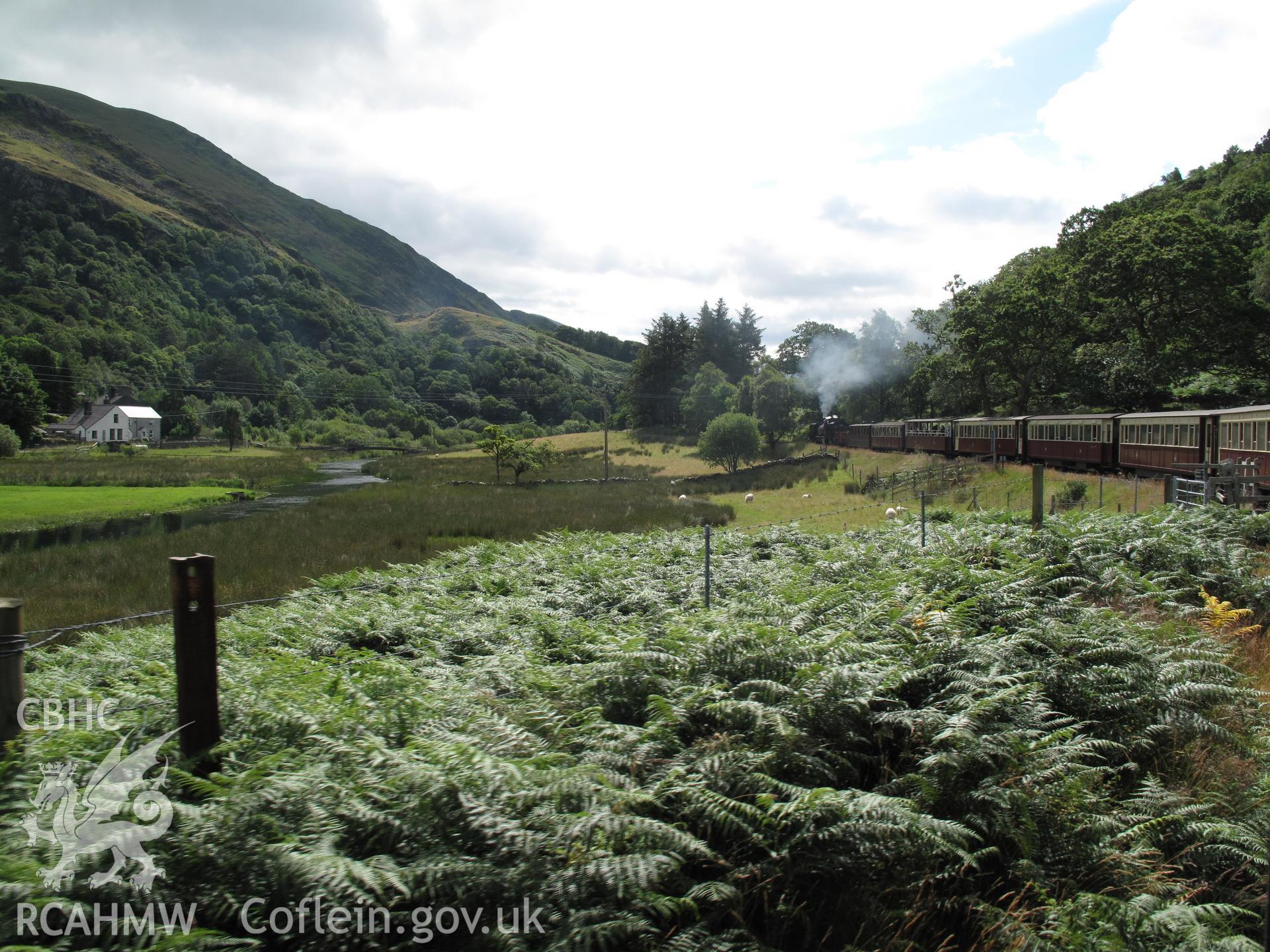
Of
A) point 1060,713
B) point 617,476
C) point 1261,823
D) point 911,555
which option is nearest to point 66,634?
point 911,555

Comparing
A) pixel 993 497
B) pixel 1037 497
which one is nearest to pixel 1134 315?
pixel 993 497

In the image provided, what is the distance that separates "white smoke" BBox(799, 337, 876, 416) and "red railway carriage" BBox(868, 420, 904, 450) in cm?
1722

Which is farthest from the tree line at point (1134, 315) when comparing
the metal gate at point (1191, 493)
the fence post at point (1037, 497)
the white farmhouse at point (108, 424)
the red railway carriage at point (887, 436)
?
the white farmhouse at point (108, 424)

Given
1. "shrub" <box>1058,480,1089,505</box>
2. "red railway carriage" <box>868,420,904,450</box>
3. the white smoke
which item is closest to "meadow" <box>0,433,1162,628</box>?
"shrub" <box>1058,480,1089,505</box>

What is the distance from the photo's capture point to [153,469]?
2119 inches

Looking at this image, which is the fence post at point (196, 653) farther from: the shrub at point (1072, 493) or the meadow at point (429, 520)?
the shrub at point (1072, 493)

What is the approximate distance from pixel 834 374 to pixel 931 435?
33.0 metres

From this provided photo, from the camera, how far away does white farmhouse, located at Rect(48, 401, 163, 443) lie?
281 feet

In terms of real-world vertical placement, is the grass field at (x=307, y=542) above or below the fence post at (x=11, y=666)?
below

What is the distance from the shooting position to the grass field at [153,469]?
152 ft

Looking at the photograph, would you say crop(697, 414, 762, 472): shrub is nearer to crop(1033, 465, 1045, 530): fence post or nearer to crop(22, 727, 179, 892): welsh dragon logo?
crop(1033, 465, 1045, 530): fence post

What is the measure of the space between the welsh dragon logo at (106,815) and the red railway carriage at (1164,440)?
93.5 feet

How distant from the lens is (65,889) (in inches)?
102

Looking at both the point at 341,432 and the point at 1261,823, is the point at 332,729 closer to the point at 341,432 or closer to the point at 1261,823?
the point at 1261,823
